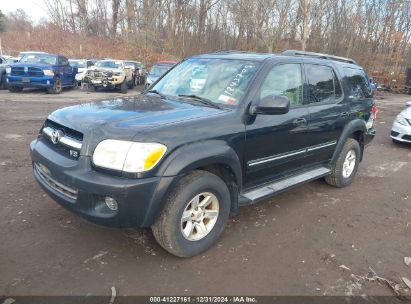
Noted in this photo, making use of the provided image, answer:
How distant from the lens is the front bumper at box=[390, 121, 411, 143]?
8618 mm

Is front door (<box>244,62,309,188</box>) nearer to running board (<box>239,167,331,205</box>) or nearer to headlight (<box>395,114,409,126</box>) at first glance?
running board (<box>239,167,331,205</box>)

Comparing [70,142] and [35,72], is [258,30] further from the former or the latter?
[70,142]

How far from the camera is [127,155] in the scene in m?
2.98

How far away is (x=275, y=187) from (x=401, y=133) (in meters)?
5.92

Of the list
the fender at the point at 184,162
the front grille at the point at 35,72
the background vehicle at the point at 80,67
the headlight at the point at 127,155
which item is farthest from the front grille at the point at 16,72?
the fender at the point at 184,162

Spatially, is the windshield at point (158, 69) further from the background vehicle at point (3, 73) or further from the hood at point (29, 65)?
the background vehicle at point (3, 73)

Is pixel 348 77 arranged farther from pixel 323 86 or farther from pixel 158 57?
pixel 158 57

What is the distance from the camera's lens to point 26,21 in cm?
5653

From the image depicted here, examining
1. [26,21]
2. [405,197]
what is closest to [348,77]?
[405,197]

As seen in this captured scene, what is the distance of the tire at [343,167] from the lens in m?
5.46

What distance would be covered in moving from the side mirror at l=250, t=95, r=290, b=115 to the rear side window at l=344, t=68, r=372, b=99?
2.20 metres

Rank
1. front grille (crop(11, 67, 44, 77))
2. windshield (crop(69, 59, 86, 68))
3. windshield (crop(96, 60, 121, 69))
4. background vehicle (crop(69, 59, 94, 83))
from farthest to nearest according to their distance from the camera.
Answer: windshield (crop(69, 59, 86, 68)) → background vehicle (crop(69, 59, 94, 83)) → windshield (crop(96, 60, 121, 69)) → front grille (crop(11, 67, 44, 77))

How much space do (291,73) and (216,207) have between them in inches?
73.6

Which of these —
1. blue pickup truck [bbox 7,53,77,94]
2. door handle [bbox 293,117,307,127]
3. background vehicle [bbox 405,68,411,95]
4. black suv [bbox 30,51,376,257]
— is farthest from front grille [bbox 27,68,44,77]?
background vehicle [bbox 405,68,411,95]
